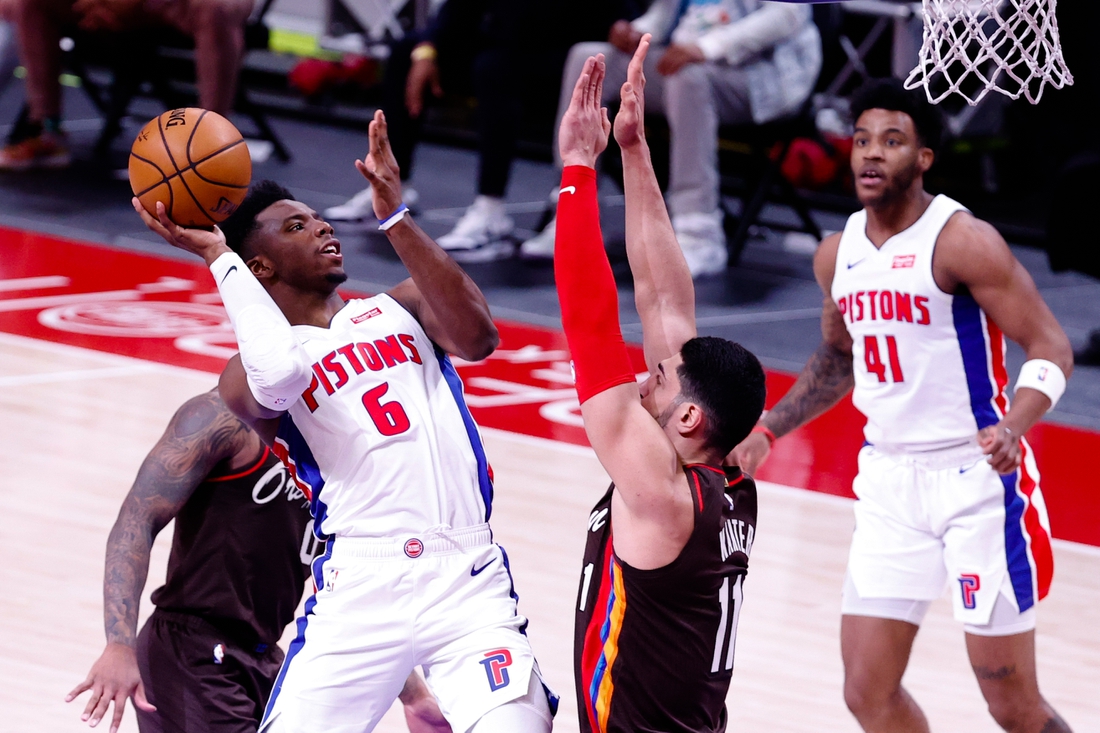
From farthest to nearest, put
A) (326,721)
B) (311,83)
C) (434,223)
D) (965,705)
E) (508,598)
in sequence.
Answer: (311,83)
(434,223)
(965,705)
(508,598)
(326,721)

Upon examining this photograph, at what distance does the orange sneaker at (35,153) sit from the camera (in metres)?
12.1

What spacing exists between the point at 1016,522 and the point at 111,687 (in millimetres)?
A: 2363

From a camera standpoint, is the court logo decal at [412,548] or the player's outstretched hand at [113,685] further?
the court logo decal at [412,548]

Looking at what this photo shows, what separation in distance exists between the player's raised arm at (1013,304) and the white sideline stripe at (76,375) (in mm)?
4715

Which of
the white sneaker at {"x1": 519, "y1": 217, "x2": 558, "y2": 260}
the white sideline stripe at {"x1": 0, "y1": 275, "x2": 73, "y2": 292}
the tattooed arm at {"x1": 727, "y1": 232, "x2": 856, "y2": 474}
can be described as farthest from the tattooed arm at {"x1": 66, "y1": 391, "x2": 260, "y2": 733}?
the white sneaker at {"x1": 519, "y1": 217, "x2": 558, "y2": 260}

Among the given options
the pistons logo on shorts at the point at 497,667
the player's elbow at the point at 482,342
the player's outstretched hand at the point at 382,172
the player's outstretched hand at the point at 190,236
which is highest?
the player's outstretched hand at the point at 382,172

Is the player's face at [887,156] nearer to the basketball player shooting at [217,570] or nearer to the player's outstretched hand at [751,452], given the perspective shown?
the player's outstretched hand at [751,452]

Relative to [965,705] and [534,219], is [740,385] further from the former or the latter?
[534,219]

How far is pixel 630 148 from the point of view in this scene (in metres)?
3.62

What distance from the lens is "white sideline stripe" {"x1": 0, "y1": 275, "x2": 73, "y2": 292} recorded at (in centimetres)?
923

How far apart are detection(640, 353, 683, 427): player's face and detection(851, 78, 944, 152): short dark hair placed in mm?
1589

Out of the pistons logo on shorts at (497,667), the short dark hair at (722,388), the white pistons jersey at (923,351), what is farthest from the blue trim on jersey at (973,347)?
the pistons logo on shorts at (497,667)

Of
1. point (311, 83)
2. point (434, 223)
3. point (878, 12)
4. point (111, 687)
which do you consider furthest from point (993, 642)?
point (311, 83)

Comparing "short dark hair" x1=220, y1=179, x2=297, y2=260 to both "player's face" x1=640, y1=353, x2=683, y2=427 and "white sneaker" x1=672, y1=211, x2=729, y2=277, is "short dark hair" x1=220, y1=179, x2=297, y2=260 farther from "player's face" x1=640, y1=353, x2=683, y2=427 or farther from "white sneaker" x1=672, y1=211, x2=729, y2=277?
"white sneaker" x1=672, y1=211, x2=729, y2=277
